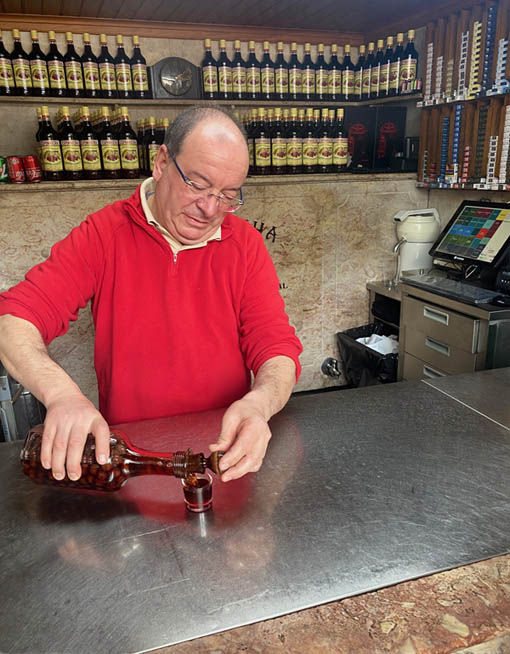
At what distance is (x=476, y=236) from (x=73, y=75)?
2.55 meters

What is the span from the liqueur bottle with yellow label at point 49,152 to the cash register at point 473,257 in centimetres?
219

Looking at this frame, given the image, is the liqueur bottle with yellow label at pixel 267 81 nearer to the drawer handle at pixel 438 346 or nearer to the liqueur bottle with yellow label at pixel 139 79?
the liqueur bottle with yellow label at pixel 139 79

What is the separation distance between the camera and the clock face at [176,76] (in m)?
3.59

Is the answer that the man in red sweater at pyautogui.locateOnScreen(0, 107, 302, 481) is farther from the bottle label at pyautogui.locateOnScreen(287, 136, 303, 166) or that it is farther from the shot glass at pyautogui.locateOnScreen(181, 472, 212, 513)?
the bottle label at pyautogui.locateOnScreen(287, 136, 303, 166)

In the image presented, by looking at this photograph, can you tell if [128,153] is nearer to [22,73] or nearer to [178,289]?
[22,73]

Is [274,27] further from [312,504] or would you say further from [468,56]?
[312,504]

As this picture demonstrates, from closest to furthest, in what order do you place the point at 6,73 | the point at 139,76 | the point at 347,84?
the point at 6,73, the point at 139,76, the point at 347,84

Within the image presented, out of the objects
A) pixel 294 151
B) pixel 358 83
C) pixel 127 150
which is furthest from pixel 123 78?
pixel 358 83

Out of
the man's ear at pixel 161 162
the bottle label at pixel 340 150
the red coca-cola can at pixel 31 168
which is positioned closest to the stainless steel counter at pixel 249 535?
the man's ear at pixel 161 162

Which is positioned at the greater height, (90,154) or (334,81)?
(334,81)

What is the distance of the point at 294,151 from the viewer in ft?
11.6

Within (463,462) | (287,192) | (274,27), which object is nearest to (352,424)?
(463,462)

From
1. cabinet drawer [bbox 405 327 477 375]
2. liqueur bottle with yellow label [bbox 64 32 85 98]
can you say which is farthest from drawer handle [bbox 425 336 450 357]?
liqueur bottle with yellow label [bbox 64 32 85 98]

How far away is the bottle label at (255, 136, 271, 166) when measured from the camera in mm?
3453
